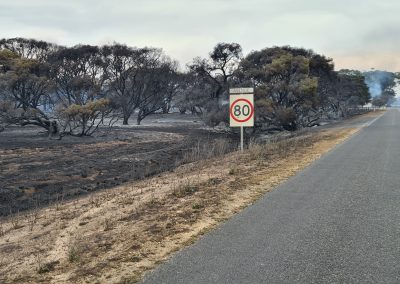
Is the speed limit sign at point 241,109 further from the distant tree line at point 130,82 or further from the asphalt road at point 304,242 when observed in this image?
the distant tree line at point 130,82

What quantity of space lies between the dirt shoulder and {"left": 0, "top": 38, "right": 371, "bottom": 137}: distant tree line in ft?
73.3

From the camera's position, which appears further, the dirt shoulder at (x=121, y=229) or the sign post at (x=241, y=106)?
the sign post at (x=241, y=106)

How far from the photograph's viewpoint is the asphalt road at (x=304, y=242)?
4602mm

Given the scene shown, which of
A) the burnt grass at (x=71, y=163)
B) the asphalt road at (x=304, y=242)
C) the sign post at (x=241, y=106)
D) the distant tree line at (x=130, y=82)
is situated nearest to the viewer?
the asphalt road at (x=304, y=242)

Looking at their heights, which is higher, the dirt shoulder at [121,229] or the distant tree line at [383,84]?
the distant tree line at [383,84]

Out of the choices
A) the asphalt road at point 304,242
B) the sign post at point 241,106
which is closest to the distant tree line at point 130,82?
the sign post at point 241,106

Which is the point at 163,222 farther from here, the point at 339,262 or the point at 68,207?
the point at 68,207

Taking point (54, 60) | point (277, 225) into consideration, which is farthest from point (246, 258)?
point (54, 60)

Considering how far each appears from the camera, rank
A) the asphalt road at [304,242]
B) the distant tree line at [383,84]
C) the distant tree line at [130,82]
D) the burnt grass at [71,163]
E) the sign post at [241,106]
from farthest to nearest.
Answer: the distant tree line at [383,84], the distant tree line at [130,82], the sign post at [241,106], the burnt grass at [71,163], the asphalt road at [304,242]

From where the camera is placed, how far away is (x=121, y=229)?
693 centimetres

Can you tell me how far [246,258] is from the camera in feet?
16.6

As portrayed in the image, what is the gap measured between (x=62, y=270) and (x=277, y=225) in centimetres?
321

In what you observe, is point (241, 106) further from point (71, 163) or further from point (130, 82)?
point (130, 82)

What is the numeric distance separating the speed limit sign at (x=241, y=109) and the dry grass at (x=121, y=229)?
12.8ft
